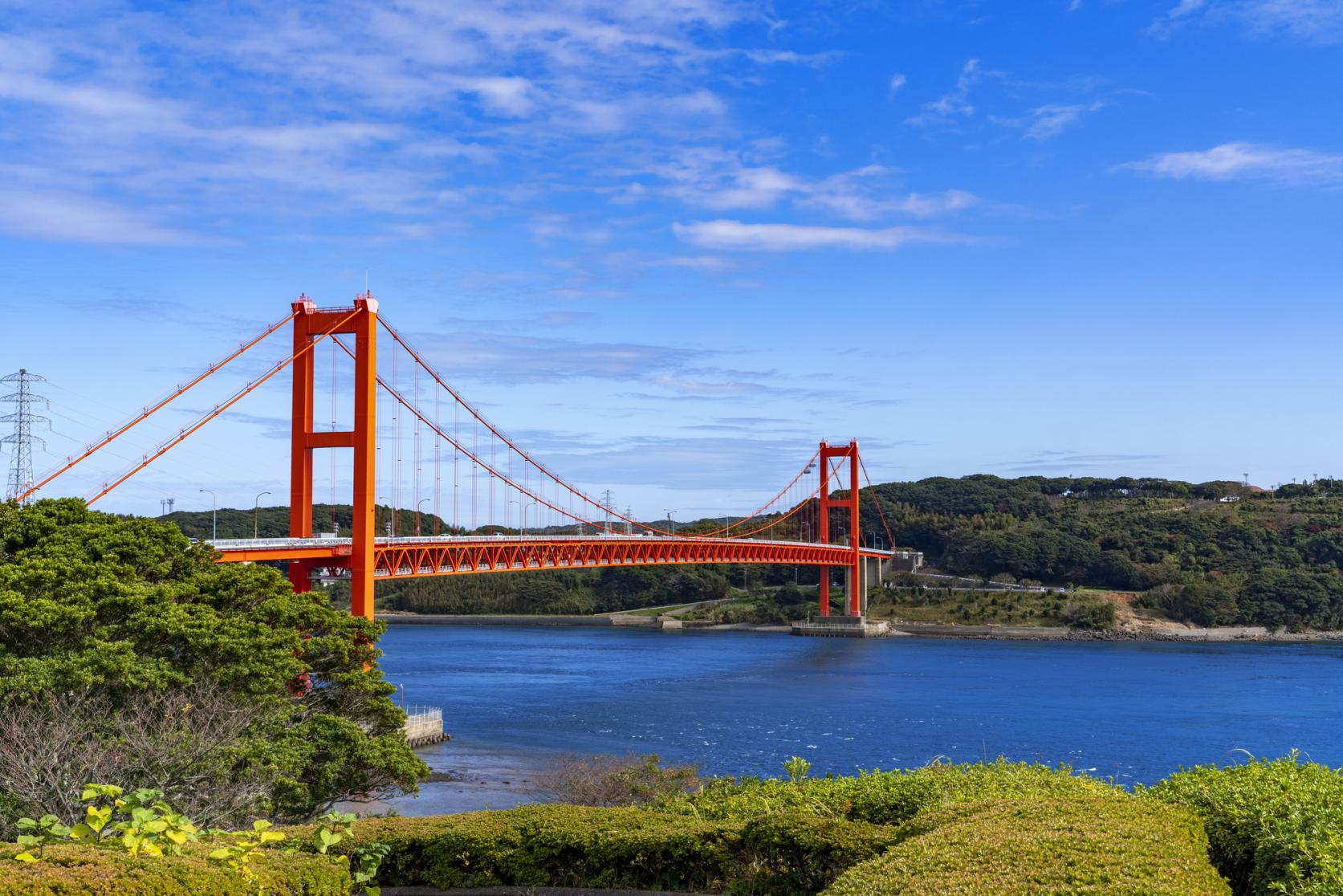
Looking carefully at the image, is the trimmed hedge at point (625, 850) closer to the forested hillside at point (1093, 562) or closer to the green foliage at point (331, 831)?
the green foliage at point (331, 831)

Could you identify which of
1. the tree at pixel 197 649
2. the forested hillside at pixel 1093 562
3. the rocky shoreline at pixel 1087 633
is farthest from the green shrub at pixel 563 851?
the rocky shoreline at pixel 1087 633

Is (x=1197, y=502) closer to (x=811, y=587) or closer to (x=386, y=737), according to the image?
(x=811, y=587)

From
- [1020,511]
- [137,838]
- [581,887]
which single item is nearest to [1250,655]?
[1020,511]

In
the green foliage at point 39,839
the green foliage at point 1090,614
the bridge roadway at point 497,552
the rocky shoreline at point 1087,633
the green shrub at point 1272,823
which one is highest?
the bridge roadway at point 497,552

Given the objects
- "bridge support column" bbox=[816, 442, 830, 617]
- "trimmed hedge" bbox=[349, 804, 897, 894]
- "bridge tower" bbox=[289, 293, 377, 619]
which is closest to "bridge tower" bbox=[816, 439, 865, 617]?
"bridge support column" bbox=[816, 442, 830, 617]

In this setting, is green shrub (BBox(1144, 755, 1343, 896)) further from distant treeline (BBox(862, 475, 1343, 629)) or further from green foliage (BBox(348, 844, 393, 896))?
distant treeline (BBox(862, 475, 1343, 629))

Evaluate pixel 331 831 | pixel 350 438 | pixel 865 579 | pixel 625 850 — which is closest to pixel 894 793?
pixel 625 850
